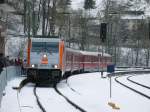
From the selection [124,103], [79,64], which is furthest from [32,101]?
[79,64]

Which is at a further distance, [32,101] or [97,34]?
[97,34]

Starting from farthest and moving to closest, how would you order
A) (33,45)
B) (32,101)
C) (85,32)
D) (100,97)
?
(85,32)
(33,45)
(100,97)
(32,101)

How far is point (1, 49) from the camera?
59.3 metres

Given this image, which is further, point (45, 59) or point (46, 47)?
point (46, 47)

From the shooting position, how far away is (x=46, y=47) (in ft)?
120

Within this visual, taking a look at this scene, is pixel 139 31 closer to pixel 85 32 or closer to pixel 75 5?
pixel 85 32

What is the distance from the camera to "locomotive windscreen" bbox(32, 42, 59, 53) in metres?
36.5

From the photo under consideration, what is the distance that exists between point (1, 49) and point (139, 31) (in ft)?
182

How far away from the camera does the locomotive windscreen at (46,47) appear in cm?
3647

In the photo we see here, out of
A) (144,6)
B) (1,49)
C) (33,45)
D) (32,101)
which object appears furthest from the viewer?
(144,6)

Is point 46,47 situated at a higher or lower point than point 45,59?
higher

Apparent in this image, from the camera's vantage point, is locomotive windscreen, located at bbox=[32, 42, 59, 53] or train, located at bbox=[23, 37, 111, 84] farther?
locomotive windscreen, located at bbox=[32, 42, 59, 53]

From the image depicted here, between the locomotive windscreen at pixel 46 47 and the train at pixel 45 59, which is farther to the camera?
the locomotive windscreen at pixel 46 47

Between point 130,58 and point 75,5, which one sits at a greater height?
point 75,5
